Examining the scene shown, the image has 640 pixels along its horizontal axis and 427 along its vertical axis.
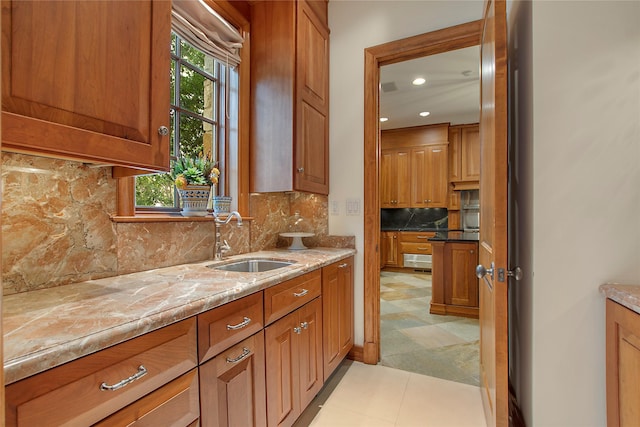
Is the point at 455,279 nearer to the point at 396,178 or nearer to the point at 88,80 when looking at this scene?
the point at 396,178

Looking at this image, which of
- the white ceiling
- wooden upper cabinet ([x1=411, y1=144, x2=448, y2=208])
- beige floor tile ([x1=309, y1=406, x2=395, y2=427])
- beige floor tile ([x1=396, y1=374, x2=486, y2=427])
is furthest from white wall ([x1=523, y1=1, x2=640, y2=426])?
wooden upper cabinet ([x1=411, y1=144, x2=448, y2=208])

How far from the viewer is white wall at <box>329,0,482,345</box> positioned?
7.88 ft

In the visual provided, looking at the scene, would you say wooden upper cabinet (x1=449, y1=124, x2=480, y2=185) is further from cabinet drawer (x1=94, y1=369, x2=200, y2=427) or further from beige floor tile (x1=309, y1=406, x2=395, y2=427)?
cabinet drawer (x1=94, y1=369, x2=200, y2=427)

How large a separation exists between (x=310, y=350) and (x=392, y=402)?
2.22 feet

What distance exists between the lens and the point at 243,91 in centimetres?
220

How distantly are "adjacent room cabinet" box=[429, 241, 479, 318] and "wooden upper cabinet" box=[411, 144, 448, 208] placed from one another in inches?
95.1

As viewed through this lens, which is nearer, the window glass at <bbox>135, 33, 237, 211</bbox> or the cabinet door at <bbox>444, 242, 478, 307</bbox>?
the window glass at <bbox>135, 33, 237, 211</bbox>

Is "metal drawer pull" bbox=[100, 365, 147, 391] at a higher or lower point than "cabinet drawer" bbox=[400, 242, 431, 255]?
higher

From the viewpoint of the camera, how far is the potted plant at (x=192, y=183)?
1.77m

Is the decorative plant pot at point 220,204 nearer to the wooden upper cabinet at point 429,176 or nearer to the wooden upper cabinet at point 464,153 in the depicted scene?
the wooden upper cabinet at point 429,176

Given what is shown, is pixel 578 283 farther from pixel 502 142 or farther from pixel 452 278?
pixel 452 278

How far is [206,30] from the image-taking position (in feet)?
6.11

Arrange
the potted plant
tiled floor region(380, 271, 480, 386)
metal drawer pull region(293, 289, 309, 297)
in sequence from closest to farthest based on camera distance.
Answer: metal drawer pull region(293, 289, 309, 297) < the potted plant < tiled floor region(380, 271, 480, 386)

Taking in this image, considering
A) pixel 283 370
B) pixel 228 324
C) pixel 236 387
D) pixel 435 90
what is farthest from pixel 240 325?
pixel 435 90
